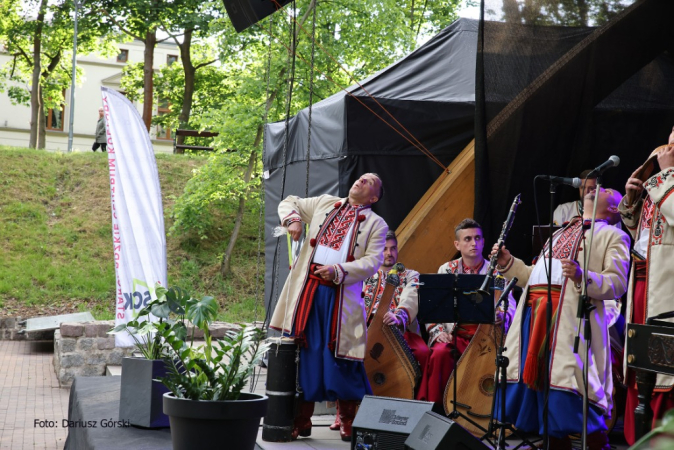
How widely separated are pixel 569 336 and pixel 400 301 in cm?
152

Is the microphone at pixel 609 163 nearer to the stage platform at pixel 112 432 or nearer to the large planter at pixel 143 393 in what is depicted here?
the stage platform at pixel 112 432

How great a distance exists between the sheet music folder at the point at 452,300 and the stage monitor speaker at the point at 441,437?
4.90 feet

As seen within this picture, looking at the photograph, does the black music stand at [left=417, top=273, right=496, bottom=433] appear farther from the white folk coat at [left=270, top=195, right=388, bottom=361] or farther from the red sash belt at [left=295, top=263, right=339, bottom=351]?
the red sash belt at [left=295, top=263, right=339, bottom=351]

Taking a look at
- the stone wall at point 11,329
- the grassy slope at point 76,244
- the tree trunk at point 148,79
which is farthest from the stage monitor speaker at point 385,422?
the tree trunk at point 148,79

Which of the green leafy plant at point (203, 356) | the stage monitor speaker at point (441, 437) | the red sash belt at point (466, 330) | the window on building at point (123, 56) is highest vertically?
the window on building at point (123, 56)

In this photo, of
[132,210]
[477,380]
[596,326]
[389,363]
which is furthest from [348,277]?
[132,210]

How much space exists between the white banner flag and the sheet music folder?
115 inches

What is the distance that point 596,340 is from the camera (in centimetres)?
446

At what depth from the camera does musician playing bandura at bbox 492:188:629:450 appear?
438 centimetres

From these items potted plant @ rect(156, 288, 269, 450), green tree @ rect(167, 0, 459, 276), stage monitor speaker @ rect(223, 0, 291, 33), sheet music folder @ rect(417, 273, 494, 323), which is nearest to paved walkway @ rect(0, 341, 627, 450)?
sheet music folder @ rect(417, 273, 494, 323)

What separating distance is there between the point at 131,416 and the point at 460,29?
5.05 metres

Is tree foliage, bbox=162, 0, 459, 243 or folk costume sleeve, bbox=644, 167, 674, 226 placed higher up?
tree foliage, bbox=162, 0, 459, 243

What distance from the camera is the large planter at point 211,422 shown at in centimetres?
329

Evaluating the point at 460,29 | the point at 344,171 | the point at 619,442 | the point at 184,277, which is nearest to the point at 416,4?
the point at 184,277
